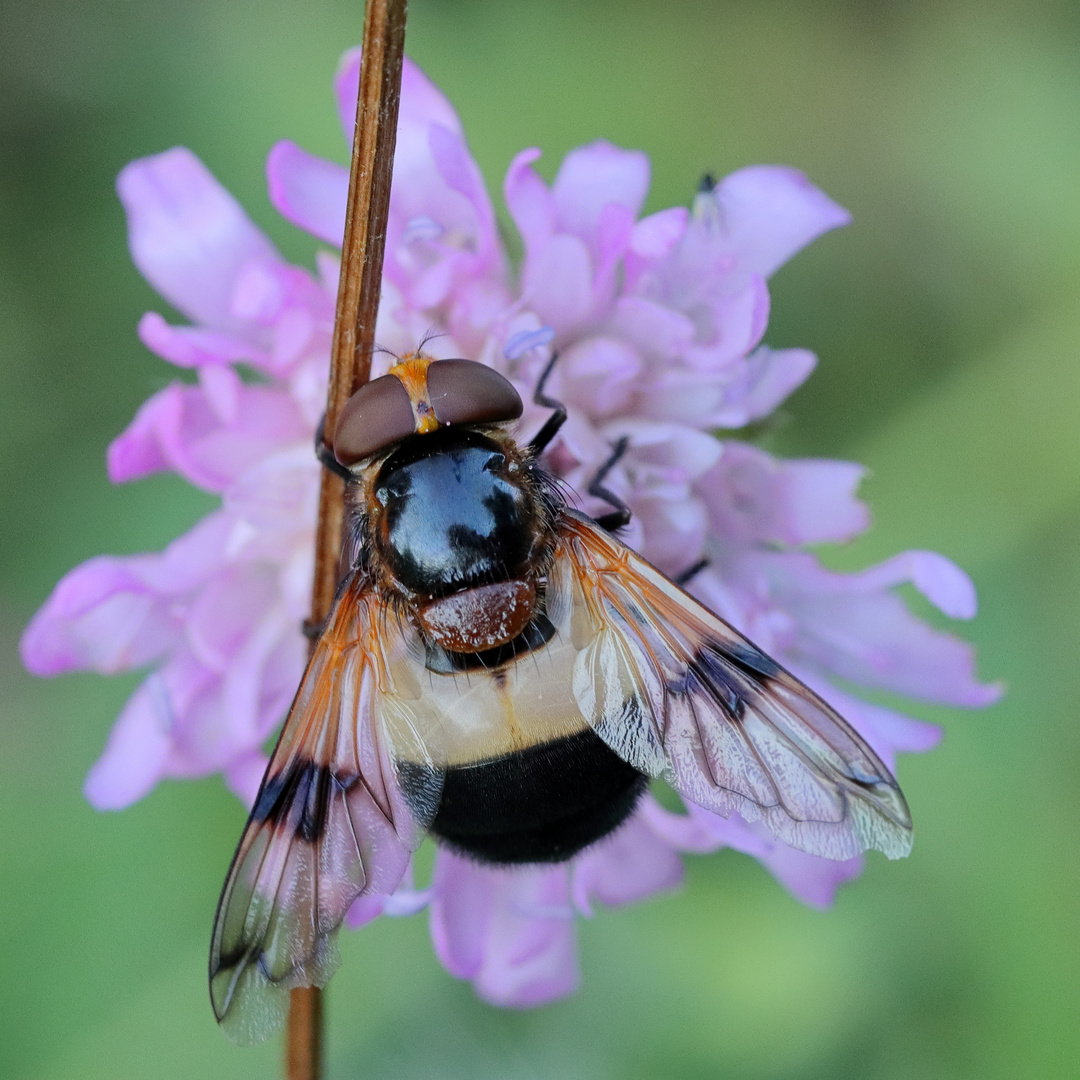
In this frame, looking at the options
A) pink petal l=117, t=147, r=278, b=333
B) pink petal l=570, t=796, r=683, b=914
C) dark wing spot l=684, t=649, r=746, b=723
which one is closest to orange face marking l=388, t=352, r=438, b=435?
dark wing spot l=684, t=649, r=746, b=723

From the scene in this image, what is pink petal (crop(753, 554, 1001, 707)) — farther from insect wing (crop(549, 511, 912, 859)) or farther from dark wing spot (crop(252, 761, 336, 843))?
dark wing spot (crop(252, 761, 336, 843))

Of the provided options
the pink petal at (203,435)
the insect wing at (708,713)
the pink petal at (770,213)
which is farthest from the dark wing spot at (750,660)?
the pink petal at (203,435)

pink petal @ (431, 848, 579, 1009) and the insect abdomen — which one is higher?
the insect abdomen

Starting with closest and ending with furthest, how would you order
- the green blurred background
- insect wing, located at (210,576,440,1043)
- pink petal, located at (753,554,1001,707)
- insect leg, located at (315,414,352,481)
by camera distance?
insect wing, located at (210,576,440,1043), insect leg, located at (315,414,352,481), pink petal, located at (753,554,1001,707), the green blurred background

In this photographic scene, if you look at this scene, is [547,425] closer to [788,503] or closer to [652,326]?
[652,326]

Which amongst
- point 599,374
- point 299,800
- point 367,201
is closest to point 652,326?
point 599,374

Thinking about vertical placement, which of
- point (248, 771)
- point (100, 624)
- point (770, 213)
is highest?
point (770, 213)

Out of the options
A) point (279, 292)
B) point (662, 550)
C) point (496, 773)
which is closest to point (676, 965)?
point (662, 550)
